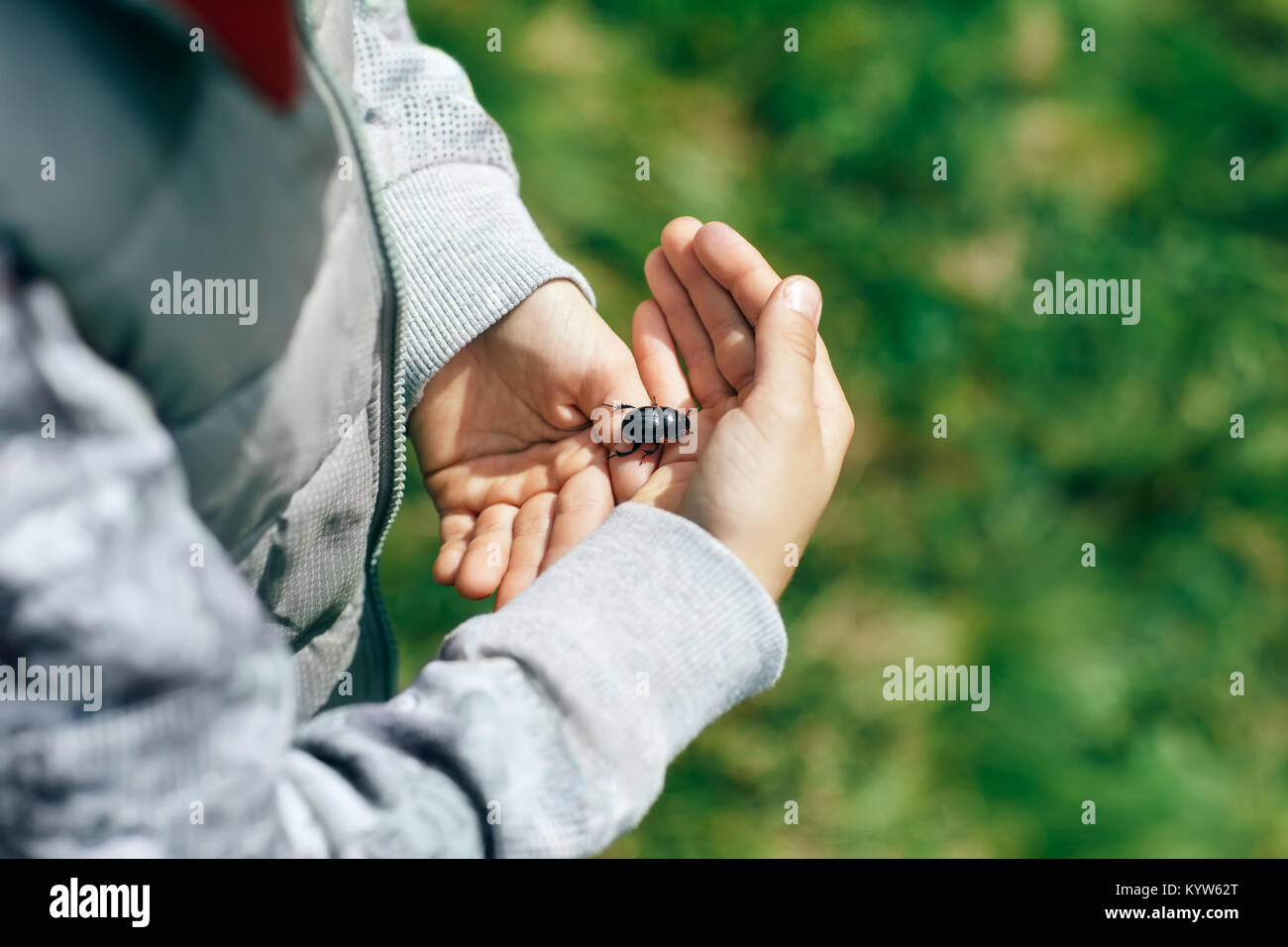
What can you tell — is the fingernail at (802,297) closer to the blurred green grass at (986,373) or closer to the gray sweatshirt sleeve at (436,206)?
the gray sweatshirt sleeve at (436,206)

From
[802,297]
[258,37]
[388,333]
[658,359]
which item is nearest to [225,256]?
[258,37]

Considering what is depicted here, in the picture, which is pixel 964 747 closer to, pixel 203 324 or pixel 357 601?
pixel 357 601

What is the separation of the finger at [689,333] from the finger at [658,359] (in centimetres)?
1

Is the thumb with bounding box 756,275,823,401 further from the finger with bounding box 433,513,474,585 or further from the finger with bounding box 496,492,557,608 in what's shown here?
the finger with bounding box 433,513,474,585

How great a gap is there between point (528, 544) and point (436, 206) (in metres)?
0.44

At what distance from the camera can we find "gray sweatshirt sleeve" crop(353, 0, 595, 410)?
126cm

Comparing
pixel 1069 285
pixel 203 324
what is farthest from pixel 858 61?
pixel 203 324

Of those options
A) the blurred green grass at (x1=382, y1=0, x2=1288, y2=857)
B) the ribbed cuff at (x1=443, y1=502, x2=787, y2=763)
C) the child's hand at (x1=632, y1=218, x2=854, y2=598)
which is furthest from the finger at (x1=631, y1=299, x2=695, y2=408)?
the blurred green grass at (x1=382, y1=0, x2=1288, y2=857)

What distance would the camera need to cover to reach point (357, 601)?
3.94 feet

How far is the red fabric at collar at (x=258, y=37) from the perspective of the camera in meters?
0.59

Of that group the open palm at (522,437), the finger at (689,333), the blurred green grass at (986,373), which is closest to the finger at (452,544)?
the open palm at (522,437)

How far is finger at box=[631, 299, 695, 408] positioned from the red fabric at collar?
0.79m

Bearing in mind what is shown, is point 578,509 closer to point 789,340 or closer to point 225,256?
point 789,340
